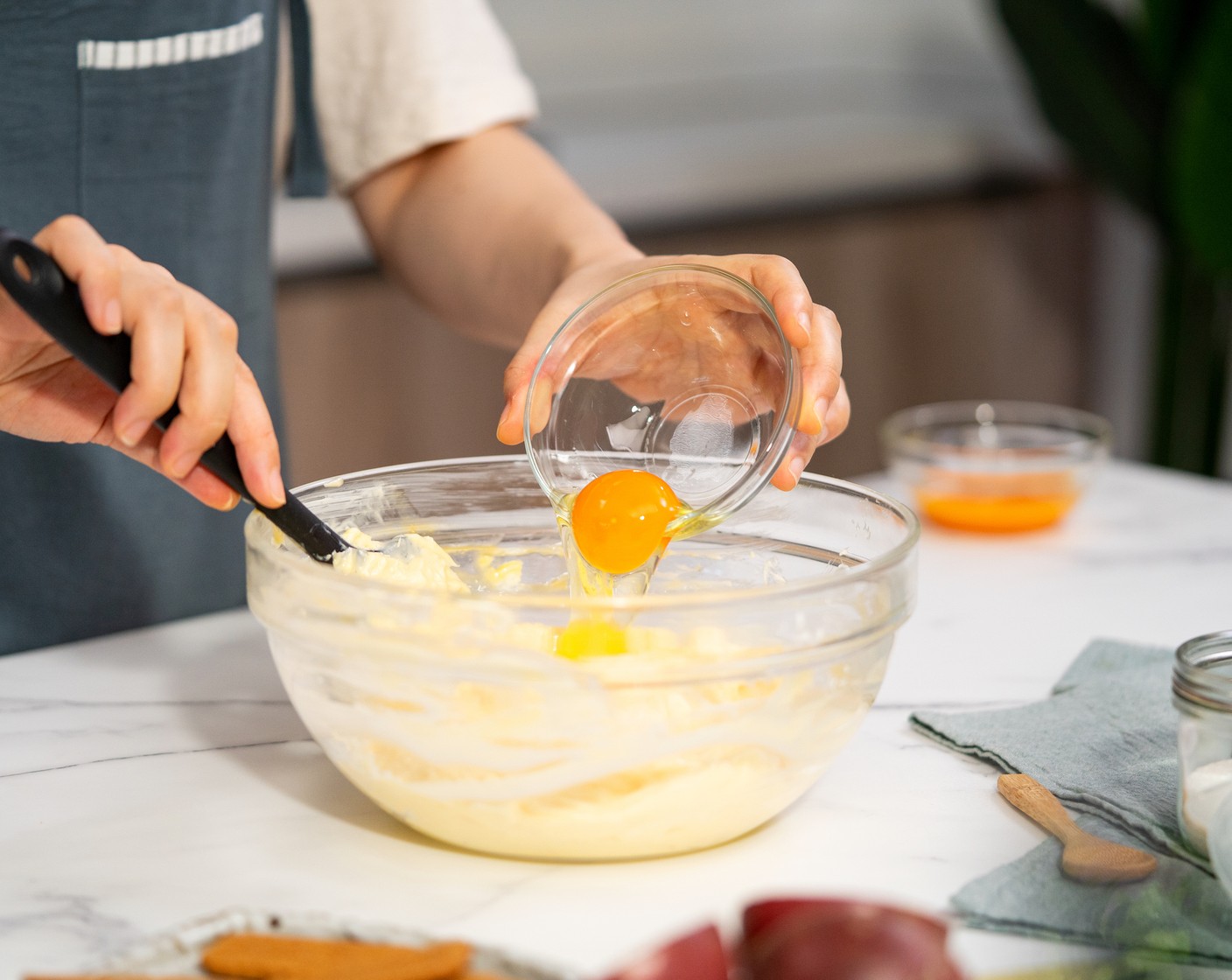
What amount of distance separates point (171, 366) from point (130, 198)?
1.77 feet

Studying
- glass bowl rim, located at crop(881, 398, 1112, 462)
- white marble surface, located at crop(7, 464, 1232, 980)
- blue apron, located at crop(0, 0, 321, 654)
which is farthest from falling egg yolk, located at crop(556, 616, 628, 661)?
glass bowl rim, located at crop(881, 398, 1112, 462)

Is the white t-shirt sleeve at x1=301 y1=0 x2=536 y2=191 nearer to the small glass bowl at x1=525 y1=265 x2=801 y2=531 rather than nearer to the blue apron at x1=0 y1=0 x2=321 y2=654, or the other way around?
the blue apron at x1=0 y1=0 x2=321 y2=654

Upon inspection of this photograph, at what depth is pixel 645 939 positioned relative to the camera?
25.5 inches

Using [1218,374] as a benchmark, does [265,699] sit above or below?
above

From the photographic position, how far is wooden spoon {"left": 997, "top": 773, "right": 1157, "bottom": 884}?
0.70 meters

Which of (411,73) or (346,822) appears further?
(411,73)

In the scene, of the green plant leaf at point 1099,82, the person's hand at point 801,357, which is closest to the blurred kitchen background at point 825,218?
the green plant leaf at point 1099,82

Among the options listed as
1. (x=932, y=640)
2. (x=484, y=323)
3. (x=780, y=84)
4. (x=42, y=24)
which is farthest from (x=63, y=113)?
(x=780, y=84)

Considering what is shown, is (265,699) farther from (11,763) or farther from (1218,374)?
(1218,374)

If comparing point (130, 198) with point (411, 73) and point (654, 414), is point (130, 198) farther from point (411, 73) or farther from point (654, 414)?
point (654, 414)

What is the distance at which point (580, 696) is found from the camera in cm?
67

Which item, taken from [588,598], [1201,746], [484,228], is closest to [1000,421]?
[484,228]

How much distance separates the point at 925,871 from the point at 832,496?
0.29 meters

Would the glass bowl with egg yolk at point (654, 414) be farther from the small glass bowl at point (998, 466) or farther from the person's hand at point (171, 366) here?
the small glass bowl at point (998, 466)
